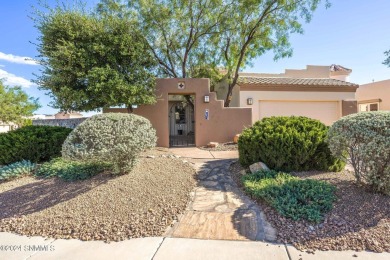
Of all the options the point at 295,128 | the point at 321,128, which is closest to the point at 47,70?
the point at 295,128

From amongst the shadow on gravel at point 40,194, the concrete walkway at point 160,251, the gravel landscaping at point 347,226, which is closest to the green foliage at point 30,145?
the shadow on gravel at point 40,194

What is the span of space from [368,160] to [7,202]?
6956 millimetres

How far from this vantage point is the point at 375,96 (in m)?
18.1

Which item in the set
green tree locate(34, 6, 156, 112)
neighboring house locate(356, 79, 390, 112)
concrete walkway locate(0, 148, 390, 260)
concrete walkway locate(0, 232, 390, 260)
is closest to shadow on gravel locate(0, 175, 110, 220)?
→ concrete walkway locate(0, 148, 390, 260)

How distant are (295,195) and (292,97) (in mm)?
10040

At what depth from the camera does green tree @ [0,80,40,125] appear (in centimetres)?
1788

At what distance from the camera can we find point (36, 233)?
356 cm

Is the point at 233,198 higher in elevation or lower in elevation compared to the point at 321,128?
lower

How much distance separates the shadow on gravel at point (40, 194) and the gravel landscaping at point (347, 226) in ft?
12.4

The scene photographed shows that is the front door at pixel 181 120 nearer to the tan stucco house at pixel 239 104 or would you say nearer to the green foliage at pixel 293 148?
the tan stucco house at pixel 239 104

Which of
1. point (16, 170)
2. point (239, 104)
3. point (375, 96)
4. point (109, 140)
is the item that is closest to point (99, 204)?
point (109, 140)

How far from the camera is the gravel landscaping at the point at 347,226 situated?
2982 millimetres

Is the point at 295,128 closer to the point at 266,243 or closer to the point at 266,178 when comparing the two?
the point at 266,178

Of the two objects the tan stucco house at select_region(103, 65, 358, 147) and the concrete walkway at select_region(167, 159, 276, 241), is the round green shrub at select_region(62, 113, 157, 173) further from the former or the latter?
the tan stucco house at select_region(103, 65, 358, 147)
